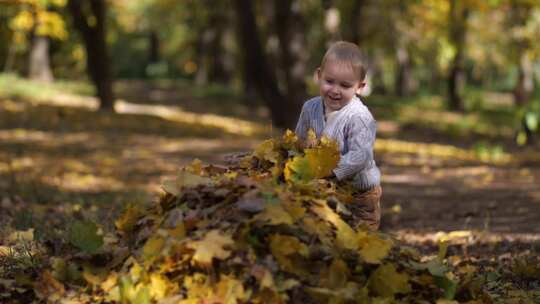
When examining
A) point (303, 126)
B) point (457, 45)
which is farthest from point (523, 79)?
point (303, 126)

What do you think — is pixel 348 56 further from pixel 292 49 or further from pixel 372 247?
pixel 292 49

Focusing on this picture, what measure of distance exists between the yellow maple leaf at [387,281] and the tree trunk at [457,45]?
800 inches

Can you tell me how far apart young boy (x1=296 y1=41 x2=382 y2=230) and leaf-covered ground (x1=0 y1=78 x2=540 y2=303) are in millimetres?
481

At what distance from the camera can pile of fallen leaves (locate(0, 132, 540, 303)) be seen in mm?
2914

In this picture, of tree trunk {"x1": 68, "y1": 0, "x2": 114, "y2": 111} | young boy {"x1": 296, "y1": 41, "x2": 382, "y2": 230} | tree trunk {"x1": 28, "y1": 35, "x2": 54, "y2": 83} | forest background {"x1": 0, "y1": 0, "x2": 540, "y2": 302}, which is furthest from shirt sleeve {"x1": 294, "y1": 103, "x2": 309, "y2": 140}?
tree trunk {"x1": 28, "y1": 35, "x2": 54, "y2": 83}

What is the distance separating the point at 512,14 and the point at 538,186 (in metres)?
15.1

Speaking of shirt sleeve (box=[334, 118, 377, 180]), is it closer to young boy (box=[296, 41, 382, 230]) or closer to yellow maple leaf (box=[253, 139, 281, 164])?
young boy (box=[296, 41, 382, 230])

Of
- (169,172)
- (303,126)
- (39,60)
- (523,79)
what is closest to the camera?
(303,126)

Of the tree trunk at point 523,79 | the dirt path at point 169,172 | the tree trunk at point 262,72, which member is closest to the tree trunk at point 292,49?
the tree trunk at point 262,72

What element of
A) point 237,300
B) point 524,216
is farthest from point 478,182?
point 237,300

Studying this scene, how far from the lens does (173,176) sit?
10.6 metres

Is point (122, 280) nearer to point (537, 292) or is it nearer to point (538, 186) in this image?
point (537, 292)

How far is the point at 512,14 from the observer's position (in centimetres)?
2377

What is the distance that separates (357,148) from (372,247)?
96cm
